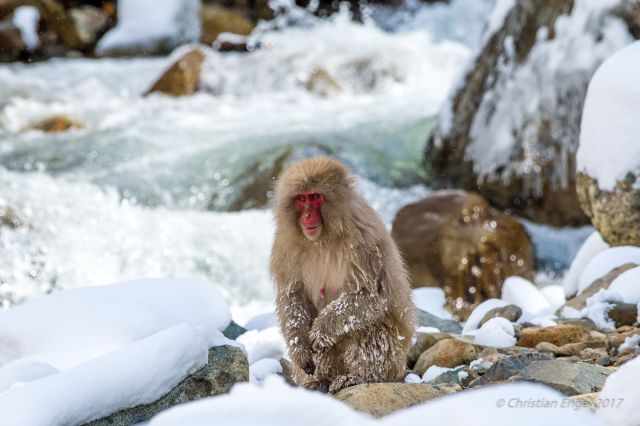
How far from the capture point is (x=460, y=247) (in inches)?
260

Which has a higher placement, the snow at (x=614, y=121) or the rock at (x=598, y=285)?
the snow at (x=614, y=121)

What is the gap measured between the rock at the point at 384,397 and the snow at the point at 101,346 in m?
0.56

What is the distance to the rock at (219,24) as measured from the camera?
16203mm

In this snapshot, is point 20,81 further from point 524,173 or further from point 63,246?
point 524,173

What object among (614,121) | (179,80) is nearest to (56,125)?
(179,80)

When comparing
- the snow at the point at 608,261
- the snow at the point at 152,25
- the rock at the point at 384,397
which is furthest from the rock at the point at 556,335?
the snow at the point at 152,25

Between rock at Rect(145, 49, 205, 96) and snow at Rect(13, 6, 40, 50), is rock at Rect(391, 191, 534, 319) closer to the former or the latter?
rock at Rect(145, 49, 205, 96)

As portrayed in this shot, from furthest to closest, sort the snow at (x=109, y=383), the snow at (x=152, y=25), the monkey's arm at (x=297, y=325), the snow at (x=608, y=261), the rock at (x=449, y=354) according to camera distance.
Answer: the snow at (x=152, y=25), the snow at (x=608, y=261), the rock at (x=449, y=354), the monkey's arm at (x=297, y=325), the snow at (x=109, y=383)

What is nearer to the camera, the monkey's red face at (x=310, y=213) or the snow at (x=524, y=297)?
the monkey's red face at (x=310, y=213)

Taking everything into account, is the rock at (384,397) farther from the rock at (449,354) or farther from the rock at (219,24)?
the rock at (219,24)

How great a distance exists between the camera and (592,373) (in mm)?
2619

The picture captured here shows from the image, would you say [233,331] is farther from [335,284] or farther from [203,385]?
[203,385]

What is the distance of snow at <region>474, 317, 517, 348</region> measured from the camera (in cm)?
362

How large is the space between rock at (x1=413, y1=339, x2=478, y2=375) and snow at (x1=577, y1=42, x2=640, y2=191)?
4.89ft
